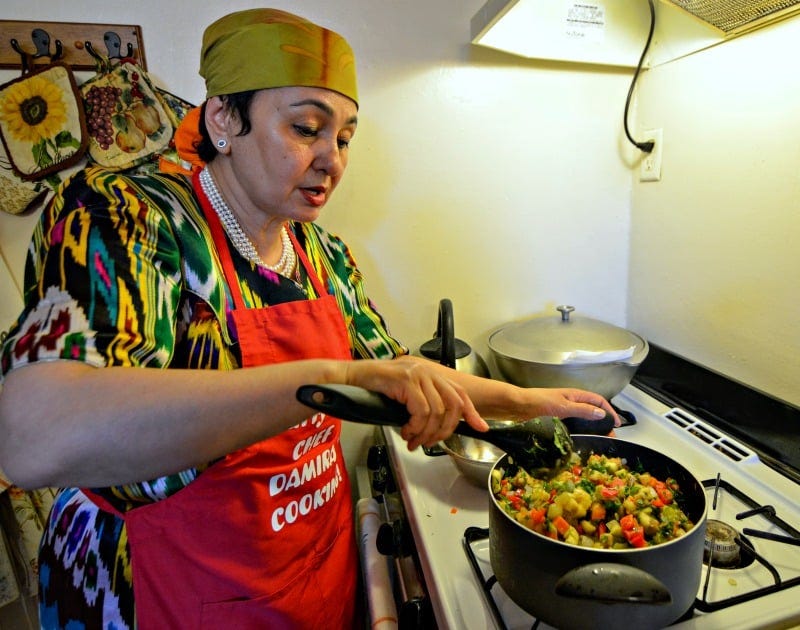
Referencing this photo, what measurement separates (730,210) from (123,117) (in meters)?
1.24

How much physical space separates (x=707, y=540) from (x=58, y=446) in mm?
794

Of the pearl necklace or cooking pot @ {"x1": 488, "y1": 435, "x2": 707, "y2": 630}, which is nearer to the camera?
cooking pot @ {"x1": 488, "y1": 435, "x2": 707, "y2": 630}

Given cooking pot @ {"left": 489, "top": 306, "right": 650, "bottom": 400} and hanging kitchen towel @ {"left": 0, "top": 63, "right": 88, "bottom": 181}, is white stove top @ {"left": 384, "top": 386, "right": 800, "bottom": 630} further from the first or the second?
hanging kitchen towel @ {"left": 0, "top": 63, "right": 88, "bottom": 181}

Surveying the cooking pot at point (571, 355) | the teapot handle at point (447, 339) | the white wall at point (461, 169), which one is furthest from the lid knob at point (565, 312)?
the teapot handle at point (447, 339)

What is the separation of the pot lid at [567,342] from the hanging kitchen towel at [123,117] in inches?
33.3

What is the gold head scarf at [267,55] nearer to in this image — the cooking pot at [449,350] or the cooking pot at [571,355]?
the cooking pot at [449,350]

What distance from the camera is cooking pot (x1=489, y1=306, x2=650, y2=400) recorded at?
0.97m

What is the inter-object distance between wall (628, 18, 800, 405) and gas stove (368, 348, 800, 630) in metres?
0.14

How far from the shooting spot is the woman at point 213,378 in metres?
0.44

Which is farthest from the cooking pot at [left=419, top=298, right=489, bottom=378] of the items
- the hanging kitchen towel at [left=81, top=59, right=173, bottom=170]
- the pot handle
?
the hanging kitchen towel at [left=81, top=59, right=173, bottom=170]

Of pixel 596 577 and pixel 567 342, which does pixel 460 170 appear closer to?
pixel 567 342

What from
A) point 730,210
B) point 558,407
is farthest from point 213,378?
point 730,210

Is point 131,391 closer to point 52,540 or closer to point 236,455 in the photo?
point 236,455

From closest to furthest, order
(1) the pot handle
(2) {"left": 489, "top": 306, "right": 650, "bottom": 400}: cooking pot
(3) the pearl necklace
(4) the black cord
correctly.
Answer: (1) the pot handle, (3) the pearl necklace, (2) {"left": 489, "top": 306, "right": 650, "bottom": 400}: cooking pot, (4) the black cord
